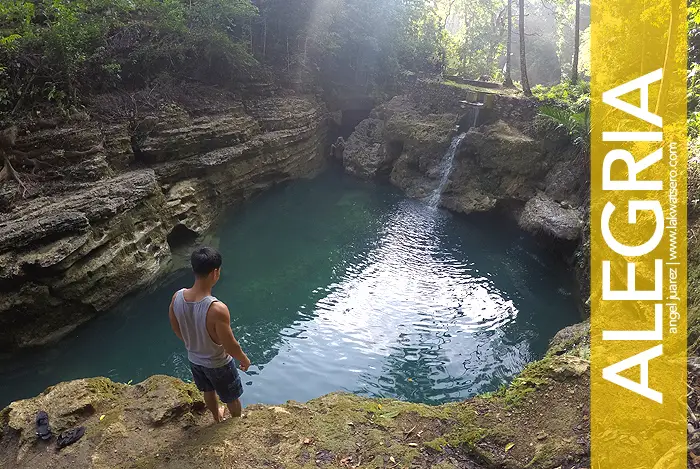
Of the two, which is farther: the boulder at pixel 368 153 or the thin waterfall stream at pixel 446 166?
the boulder at pixel 368 153

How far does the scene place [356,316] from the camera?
9.59 m

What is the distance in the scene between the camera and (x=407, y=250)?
43.0ft

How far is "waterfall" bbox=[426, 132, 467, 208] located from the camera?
1769 cm

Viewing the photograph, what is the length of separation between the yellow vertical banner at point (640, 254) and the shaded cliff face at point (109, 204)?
8.95 m

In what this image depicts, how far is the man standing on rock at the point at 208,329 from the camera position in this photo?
3699 millimetres

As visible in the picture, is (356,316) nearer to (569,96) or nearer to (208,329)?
(208,329)

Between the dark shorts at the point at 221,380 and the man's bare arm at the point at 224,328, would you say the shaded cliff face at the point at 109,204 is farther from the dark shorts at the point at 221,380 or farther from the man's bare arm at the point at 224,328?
the man's bare arm at the point at 224,328

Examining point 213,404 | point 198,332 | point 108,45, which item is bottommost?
point 213,404

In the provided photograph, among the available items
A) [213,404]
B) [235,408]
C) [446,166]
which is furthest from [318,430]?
[446,166]

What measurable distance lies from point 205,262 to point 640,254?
6.21 metres

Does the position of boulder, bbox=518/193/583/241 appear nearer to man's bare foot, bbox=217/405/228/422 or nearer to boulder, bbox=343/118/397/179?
boulder, bbox=343/118/397/179

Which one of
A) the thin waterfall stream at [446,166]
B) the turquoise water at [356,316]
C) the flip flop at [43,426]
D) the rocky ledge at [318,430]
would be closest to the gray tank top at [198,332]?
the rocky ledge at [318,430]

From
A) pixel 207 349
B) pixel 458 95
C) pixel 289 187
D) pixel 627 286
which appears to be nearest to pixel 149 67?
pixel 289 187

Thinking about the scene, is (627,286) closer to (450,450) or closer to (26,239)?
(450,450)
